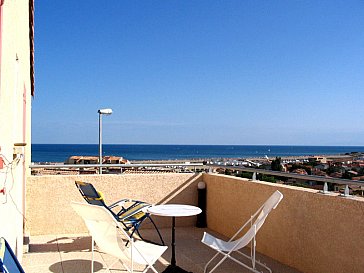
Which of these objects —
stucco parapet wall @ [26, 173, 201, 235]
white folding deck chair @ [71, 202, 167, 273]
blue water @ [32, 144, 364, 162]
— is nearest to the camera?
white folding deck chair @ [71, 202, 167, 273]

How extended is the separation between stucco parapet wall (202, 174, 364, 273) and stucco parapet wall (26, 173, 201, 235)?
1217mm

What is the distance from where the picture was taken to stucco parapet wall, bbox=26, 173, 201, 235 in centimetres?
592

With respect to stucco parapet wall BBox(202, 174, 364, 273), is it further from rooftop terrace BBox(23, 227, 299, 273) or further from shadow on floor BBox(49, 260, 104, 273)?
shadow on floor BBox(49, 260, 104, 273)

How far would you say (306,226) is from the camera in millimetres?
4129

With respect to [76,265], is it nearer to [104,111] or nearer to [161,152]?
[104,111]

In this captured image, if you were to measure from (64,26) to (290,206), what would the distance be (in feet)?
59.6

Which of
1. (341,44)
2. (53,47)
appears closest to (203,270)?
(341,44)

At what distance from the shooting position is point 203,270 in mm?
4324

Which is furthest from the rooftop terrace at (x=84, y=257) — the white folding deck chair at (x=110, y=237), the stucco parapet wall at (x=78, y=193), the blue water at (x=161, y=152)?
the blue water at (x=161, y=152)

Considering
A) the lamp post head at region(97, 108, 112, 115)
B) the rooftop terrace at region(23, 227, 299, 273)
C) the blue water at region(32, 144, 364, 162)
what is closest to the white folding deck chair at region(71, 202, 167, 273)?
the rooftop terrace at region(23, 227, 299, 273)

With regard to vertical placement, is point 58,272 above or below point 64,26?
below

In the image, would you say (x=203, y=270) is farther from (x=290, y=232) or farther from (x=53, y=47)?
(x=53, y=47)

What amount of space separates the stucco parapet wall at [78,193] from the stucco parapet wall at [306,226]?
1.22 meters

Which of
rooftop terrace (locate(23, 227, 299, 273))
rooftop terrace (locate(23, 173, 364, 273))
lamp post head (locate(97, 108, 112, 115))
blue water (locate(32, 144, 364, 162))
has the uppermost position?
lamp post head (locate(97, 108, 112, 115))
